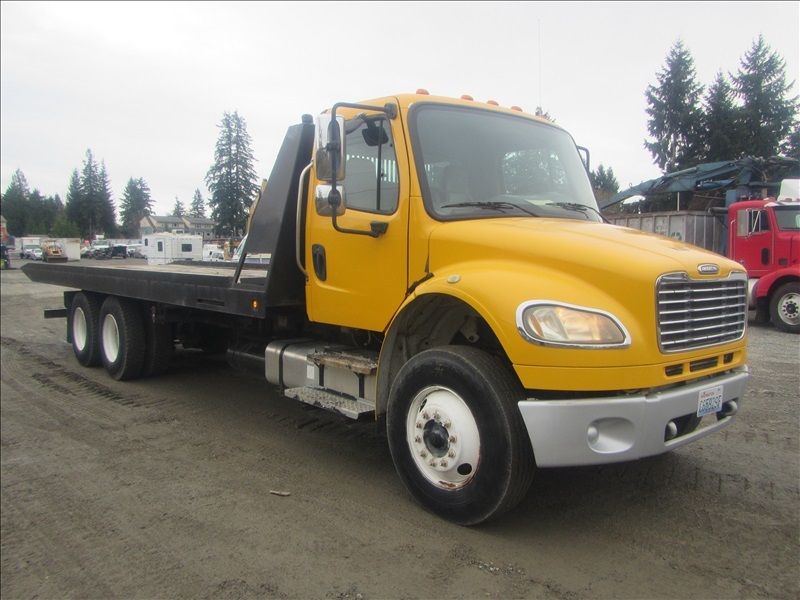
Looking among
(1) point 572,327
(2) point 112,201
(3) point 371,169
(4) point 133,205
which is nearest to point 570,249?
(1) point 572,327

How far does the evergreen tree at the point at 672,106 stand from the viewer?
A: 44.0 metres

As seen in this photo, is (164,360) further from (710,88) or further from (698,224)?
(710,88)

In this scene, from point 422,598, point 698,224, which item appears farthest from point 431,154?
point 698,224

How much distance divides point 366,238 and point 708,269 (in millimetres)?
2167

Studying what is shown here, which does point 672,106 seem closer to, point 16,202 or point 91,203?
point 16,202

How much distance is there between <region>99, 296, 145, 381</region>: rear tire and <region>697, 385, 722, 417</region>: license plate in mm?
6439

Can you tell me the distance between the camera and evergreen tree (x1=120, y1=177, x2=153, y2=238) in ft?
366

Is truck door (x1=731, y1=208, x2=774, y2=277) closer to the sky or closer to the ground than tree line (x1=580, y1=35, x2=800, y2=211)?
closer to the ground

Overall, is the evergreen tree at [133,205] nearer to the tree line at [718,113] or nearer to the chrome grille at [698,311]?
the tree line at [718,113]

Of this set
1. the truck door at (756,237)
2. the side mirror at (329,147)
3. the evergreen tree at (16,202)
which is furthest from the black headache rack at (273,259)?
the evergreen tree at (16,202)

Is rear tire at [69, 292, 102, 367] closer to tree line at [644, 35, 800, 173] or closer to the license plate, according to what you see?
the license plate

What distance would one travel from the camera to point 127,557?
11.1 ft

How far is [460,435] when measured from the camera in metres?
3.58

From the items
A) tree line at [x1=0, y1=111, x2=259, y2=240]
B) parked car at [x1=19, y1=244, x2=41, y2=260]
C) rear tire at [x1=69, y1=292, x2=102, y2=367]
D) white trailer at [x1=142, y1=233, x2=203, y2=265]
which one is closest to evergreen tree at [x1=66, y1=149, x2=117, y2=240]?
tree line at [x1=0, y1=111, x2=259, y2=240]
